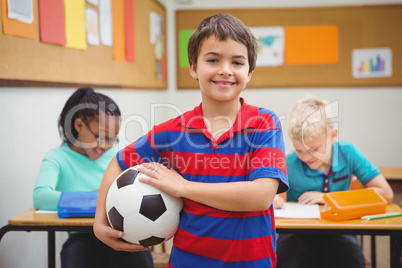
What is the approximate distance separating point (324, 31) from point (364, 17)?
1.51 ft

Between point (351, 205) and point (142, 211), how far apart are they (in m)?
0.90

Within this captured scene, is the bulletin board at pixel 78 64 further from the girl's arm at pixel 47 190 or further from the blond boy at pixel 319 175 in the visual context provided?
the blond boy at pixel 319 175

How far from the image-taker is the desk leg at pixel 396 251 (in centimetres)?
158

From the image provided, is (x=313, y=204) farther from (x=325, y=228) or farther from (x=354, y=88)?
(x=354, y=88)

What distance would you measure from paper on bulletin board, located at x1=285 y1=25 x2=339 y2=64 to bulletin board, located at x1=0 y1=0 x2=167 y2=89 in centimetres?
156

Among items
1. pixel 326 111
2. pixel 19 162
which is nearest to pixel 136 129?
pixel 19 162

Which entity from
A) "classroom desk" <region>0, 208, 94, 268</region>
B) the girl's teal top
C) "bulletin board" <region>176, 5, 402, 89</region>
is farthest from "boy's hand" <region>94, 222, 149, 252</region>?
"bulletin board" <region>176, 5, 402, 89</region>

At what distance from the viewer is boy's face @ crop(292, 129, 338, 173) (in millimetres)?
1979

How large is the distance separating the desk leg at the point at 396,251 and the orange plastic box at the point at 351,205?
132 mm

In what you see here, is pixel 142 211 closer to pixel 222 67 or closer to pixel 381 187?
pixel 222 67

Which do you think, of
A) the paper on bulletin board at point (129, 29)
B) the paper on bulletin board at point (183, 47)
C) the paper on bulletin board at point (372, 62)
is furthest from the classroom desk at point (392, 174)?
the paper on bulletin board at point (183, 47)

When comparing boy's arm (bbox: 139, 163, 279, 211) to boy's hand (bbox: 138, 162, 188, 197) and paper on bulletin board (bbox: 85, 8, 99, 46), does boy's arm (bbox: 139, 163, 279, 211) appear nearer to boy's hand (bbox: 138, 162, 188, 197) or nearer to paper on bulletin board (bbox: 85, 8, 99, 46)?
boy's hand (bbox: 138, 162, 188, 197)

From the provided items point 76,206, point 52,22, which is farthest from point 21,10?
point 76,206

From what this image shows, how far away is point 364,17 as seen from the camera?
15.3ft
